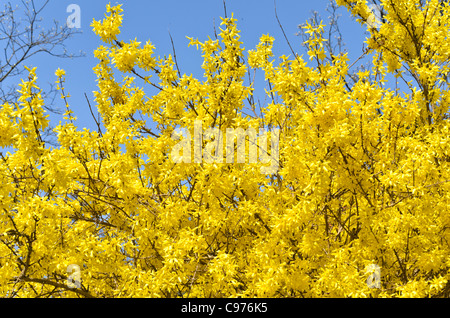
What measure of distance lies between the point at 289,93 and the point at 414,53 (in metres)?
2.45

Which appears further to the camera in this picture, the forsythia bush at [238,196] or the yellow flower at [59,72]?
the yellow flower at [59,72]

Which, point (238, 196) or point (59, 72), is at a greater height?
point (59, 72)

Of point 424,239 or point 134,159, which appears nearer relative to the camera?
point 424,239

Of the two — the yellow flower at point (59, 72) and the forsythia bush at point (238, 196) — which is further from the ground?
the yellow flower at point (59, 72)

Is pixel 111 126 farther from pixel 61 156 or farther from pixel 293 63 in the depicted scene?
pixel 293 63

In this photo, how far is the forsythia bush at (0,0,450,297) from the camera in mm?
4051

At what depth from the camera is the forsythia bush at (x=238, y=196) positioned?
4051mm

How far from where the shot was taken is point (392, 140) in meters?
4.94

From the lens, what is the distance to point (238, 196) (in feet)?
15.9
